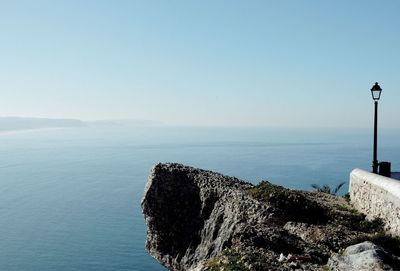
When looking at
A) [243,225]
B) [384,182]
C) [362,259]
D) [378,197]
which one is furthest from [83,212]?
[362,259]

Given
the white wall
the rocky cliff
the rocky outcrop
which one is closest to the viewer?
the rocky outcrop

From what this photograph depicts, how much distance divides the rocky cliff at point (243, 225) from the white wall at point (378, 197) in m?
0.64

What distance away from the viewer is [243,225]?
2098 cm

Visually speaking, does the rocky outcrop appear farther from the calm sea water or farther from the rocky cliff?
the calm sea water

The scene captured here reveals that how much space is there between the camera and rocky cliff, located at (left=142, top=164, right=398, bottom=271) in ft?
46.9

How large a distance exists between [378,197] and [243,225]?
21.3ft

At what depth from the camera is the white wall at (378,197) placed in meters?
16.6

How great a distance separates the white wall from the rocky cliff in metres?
0.64

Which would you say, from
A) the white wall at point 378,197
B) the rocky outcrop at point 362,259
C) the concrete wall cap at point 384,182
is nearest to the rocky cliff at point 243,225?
the rocky outcrop at point 362,259

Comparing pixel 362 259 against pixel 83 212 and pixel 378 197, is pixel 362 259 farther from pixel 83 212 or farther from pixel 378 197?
pixel 83 212

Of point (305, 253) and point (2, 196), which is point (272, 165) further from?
point (305, 253)

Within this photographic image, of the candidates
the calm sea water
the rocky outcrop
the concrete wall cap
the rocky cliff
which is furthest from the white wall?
the calm sea water

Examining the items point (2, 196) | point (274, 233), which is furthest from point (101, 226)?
point (274, 233)

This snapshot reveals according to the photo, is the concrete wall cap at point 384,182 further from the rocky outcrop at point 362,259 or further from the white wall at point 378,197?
the rocky outcrop at point 362,259
